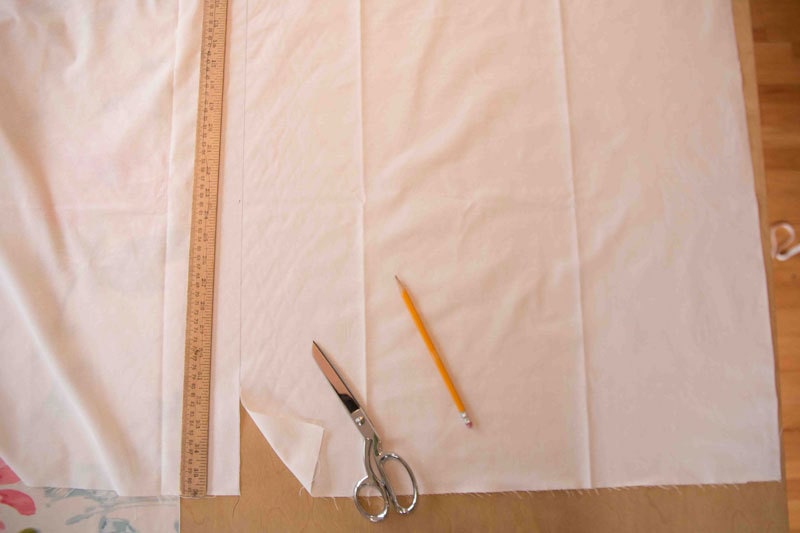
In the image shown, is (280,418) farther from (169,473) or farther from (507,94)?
(507,94)

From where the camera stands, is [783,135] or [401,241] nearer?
[401,241]

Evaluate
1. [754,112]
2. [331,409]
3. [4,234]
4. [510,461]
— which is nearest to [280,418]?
[331,409]

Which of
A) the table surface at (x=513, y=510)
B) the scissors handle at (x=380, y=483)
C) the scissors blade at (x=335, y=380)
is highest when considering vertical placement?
the scissors blade at (x=335, y=380)

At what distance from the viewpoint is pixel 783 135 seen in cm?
103

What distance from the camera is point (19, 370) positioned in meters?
0.84

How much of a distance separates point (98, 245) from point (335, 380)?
0.51 m

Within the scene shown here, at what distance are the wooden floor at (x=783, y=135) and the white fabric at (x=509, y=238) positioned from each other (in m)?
0.26

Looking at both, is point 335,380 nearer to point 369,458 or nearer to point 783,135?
point 369,458

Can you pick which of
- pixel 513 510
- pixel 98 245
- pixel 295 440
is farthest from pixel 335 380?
pixel 98 245

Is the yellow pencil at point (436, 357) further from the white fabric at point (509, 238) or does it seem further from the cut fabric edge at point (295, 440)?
the cut fabric edge at point (295, 440)

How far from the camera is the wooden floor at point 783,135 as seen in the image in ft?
3.28

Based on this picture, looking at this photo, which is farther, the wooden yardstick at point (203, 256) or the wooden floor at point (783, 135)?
the wooden floor at point (783, 135)

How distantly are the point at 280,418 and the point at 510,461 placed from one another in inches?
15.8

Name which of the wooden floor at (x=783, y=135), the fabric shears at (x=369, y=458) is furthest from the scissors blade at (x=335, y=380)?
the wooden floor at (x=783, y=135)
